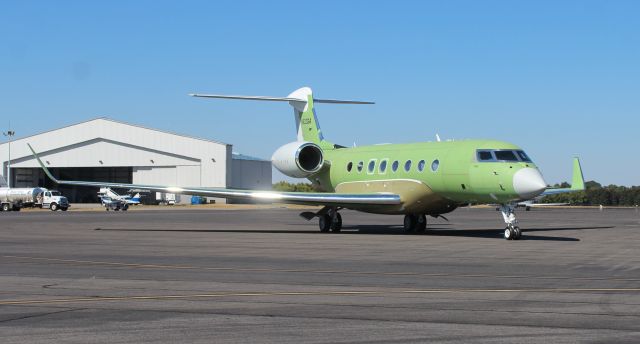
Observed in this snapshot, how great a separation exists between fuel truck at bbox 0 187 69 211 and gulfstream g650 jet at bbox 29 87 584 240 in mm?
42555

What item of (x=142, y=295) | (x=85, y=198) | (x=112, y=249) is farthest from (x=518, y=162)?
(x=85, y=198)

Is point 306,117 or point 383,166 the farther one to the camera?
point 306,117

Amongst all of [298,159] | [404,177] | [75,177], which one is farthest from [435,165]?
[75,177]

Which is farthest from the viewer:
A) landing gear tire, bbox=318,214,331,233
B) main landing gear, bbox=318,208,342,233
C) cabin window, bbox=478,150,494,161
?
landing gear tire, bbox=318,214,331,233

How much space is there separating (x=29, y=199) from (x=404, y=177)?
2052 inches

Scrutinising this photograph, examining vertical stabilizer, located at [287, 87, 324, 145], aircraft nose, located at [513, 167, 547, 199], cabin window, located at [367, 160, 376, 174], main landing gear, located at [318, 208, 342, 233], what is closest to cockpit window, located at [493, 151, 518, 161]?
aircraft nose, located at [513, 167, 547, 199]

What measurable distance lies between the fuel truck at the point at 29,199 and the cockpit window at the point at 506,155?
54024mm

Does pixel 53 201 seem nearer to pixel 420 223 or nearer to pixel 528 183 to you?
pixel 420 223

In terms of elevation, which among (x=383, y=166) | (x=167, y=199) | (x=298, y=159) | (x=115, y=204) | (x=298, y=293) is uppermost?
(x=298, y=159)

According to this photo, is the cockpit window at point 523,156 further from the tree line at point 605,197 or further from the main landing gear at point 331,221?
the tree line at point 605,197

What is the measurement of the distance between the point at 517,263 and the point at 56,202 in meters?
62.1

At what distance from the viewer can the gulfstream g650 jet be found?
83.1 feet

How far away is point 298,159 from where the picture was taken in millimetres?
32969

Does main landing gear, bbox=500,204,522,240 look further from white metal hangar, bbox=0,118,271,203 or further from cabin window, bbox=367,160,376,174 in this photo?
white metal hangar, bbox=0,118,271,203
